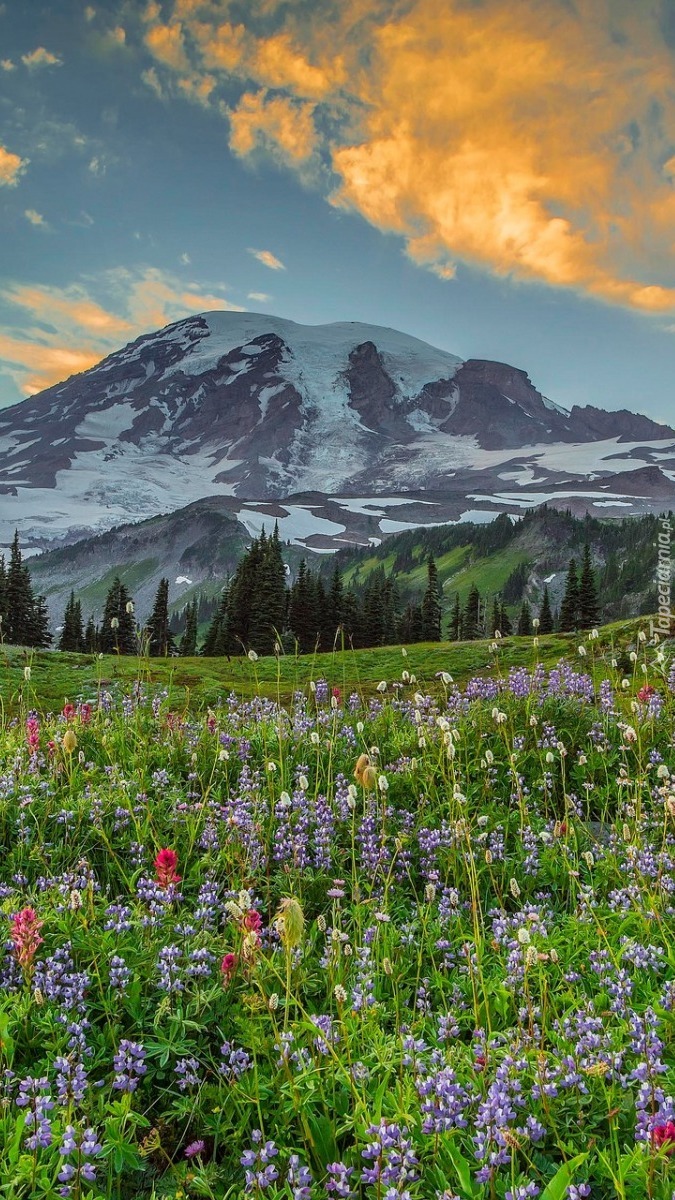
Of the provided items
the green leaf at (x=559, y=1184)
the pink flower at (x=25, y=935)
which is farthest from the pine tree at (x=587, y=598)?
the green leaf at (x=559, y=1184)

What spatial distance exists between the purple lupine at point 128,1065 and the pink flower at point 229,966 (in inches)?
23.6

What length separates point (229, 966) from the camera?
4.16 m

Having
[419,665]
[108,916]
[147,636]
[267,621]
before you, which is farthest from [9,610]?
[108,916]

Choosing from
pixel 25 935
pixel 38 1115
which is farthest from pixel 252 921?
pixel 38 1115

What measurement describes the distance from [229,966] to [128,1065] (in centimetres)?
79

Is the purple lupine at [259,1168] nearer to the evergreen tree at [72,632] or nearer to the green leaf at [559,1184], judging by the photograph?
the green leaf at [559,1184]

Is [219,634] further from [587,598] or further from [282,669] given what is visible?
[282,669]

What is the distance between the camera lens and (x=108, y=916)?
193 inches

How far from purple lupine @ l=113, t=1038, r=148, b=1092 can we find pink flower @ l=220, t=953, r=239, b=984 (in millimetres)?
599

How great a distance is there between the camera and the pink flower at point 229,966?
4137 mm

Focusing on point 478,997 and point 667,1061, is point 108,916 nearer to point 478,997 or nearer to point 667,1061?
point 478,997

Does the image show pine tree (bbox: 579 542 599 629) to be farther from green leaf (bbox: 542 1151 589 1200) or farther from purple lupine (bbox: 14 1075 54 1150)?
purple lupine (bbox: 14 1075 54 1150)

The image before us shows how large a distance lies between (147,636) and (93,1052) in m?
7.13

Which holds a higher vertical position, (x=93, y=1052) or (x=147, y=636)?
(x=147, y=636)
